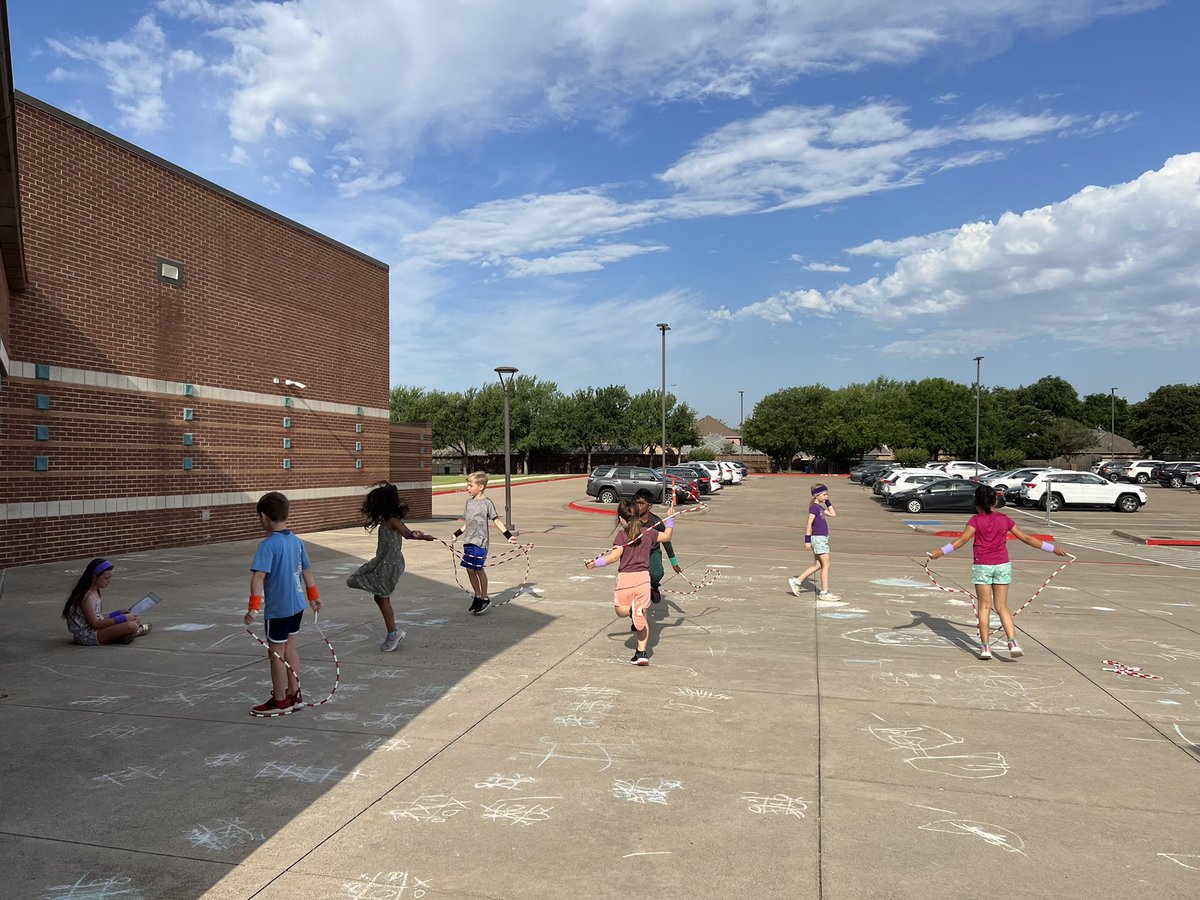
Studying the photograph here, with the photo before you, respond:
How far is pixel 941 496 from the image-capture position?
109 ft

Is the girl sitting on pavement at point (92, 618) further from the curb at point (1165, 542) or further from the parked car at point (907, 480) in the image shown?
the parked car at point (907, 480)

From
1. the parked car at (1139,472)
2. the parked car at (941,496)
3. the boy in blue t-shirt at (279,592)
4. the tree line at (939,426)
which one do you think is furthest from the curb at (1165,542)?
the tree line at (939,426)

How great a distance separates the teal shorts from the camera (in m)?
7.91

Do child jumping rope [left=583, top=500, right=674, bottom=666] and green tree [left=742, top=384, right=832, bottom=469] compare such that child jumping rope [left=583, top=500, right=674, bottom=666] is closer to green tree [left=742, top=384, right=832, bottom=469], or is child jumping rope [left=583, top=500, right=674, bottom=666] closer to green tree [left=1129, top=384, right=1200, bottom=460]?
green tree [left=742, top=384, right=832, bottom=469]

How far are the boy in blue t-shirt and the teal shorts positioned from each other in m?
6.25

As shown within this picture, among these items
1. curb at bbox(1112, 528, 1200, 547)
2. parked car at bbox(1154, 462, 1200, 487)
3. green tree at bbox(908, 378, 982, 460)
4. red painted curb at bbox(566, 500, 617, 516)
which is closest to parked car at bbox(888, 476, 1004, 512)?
curb at bbox(1112, 528, 1200, 547)

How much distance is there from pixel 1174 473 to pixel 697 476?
4015cm

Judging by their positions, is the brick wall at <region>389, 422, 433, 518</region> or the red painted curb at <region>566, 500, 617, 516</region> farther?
the red painted curb at <region>566, 500, 617, 516</region>

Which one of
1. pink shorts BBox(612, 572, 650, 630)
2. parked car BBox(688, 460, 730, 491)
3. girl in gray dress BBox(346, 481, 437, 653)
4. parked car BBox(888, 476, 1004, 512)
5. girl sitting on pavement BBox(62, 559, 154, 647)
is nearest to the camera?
pink shorts BBox(612, 572, 650, 630)

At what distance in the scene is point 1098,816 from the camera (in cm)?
436

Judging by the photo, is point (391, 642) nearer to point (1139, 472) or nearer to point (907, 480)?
point (907, 480)

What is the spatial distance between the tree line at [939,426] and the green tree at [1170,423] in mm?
99

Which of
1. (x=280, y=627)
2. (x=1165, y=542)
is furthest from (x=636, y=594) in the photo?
(x=1165, y=542)

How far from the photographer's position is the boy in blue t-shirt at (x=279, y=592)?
6004mm
